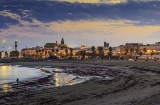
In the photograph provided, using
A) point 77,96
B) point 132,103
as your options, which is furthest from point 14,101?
point 132,103

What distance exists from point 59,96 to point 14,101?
428cm

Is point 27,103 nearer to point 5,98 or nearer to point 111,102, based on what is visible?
point 5,98

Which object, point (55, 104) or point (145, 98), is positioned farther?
point (145, 98)

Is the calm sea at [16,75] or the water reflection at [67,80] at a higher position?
the water reflection at [67,80]

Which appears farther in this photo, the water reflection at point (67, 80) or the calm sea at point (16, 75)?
the calm sea at point (16, 75)

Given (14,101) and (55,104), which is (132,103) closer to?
(55,104)

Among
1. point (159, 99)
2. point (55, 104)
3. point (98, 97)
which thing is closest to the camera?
point (55, 104)

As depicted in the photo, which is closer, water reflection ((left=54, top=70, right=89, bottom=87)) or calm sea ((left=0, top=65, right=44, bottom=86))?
water reflection ((left=54, top=70, right=89, bottom=87))

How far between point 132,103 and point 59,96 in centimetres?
684

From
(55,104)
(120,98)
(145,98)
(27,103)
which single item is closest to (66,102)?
(55,104)

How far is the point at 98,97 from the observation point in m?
25.9

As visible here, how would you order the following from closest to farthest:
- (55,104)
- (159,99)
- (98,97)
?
(55,104), (159,99), (98,97)

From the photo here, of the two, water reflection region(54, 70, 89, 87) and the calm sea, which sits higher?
water reflection region(54, 70, 89, 87)

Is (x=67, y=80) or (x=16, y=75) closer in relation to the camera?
(x=67, y=80)
